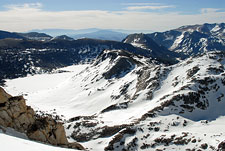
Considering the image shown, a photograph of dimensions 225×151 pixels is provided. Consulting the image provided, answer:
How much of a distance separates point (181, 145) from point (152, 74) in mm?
60578

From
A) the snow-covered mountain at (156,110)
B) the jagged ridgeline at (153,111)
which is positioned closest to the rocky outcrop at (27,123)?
the jagged ridgeline at (153,111)

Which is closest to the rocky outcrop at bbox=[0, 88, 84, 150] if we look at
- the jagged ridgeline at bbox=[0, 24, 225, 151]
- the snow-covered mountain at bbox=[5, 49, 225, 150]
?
the jagged ridgeline at bbox=[0, 24, 225, 151]

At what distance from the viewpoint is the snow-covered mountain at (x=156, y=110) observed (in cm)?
6225

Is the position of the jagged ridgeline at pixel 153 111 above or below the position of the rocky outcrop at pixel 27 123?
below

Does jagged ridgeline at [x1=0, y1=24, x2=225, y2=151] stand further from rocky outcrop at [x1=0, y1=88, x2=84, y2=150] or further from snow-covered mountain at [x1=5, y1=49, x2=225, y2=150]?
rocky outcrop at [x1=0, y1=88, x2=84, y2=150]

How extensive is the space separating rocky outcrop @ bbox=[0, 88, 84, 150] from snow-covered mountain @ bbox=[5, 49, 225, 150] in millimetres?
Result: 29957

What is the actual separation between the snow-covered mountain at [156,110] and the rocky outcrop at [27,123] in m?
30.0

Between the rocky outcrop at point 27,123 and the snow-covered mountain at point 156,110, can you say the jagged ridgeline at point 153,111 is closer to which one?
the snow-covered mountain at point 156,110

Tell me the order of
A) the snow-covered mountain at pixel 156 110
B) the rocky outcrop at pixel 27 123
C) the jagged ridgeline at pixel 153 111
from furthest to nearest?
the snow-covered mountain at pixel 156 110 → the jagged ridgeline at pixel 153 111 → the rocky outcrop at pixel 27 123

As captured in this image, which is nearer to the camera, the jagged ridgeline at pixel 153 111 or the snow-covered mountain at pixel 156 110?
the jagged ridgeline at pixel 153 111

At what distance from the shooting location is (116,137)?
218ft

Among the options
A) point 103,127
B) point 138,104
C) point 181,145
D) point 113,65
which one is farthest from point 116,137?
point 113,65

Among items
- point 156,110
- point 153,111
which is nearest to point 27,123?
point 153,111

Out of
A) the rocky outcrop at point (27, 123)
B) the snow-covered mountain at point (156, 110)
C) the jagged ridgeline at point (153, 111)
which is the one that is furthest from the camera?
the snow-covered mountain at point (156, 110)
